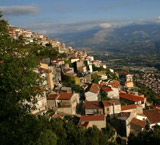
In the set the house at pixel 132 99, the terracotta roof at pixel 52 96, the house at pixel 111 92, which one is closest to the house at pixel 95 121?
the terracotta roof at pixel 52 96

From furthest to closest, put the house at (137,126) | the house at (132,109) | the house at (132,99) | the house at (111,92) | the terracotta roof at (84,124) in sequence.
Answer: the house at (132,99) < the house at (111,92) < the house at (132,109) < the house at (137,126) < the terracotta roof at (84,124)

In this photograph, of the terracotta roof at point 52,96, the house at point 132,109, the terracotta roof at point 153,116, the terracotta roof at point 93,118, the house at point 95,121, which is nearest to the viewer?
the house at point 95,121

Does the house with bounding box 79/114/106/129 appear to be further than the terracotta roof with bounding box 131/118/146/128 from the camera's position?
No

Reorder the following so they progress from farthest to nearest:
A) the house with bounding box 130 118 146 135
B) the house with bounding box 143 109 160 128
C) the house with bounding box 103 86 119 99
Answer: the house with bounding box 103 86 119 99 → the house with bounding box 143 109 160 128 → the house with bounding box 130 118 146 135

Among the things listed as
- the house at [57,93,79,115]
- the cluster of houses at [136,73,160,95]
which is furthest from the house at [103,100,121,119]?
the cluster of houses at [136,73,160,95]

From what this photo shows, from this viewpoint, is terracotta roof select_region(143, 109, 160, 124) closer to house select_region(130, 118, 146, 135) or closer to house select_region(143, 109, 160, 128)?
house select_region(143, 109, 160, 128)

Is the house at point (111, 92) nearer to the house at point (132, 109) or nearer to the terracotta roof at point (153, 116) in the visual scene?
the house at point (132, 109)

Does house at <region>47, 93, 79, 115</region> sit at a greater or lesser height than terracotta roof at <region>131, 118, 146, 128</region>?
greater

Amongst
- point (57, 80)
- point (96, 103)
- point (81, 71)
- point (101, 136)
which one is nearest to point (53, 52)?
point (81, 71)

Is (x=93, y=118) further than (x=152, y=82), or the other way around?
(x=152, y=82)

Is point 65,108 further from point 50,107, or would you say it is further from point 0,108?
point 0,108

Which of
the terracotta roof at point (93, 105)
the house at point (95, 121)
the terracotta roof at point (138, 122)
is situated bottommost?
the terracotta roof at point (138, 122)

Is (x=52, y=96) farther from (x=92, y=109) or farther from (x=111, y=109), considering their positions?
(x=111, y=109)

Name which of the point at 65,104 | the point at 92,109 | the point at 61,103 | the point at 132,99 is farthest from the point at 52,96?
the point at 132,99
